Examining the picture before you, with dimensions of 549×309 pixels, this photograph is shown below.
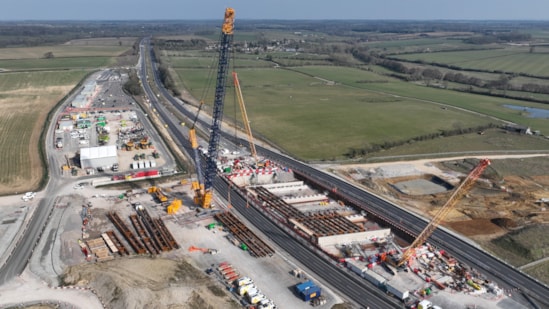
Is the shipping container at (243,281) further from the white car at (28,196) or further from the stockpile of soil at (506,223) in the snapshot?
the white car at (28,196)

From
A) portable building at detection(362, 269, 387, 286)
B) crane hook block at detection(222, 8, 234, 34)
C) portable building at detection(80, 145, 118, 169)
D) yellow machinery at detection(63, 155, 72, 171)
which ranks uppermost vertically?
crane hook block at detection(222, 8, 234, 34)

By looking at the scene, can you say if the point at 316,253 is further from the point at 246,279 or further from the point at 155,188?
the point at 155,188

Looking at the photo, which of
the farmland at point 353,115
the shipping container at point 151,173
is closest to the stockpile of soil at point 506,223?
the farmland at point 353,115

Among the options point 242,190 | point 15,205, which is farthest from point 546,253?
point 15,205

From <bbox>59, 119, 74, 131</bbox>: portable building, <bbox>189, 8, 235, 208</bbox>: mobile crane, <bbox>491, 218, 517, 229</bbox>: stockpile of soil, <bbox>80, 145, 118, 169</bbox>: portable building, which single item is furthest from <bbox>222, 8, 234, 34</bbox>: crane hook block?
<bbox>59, 119, 74, 131</bbox>: portable building

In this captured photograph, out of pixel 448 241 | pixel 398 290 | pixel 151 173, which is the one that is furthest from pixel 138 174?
pixel 448 241

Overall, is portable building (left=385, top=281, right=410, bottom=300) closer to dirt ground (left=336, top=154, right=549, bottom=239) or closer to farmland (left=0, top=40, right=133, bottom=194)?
dirt ground (left=336, top=154, right=549, bottom=239)

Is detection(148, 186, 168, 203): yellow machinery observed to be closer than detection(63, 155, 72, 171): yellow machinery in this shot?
Yes

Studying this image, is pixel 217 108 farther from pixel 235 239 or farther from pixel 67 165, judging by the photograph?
pixel 67 165
